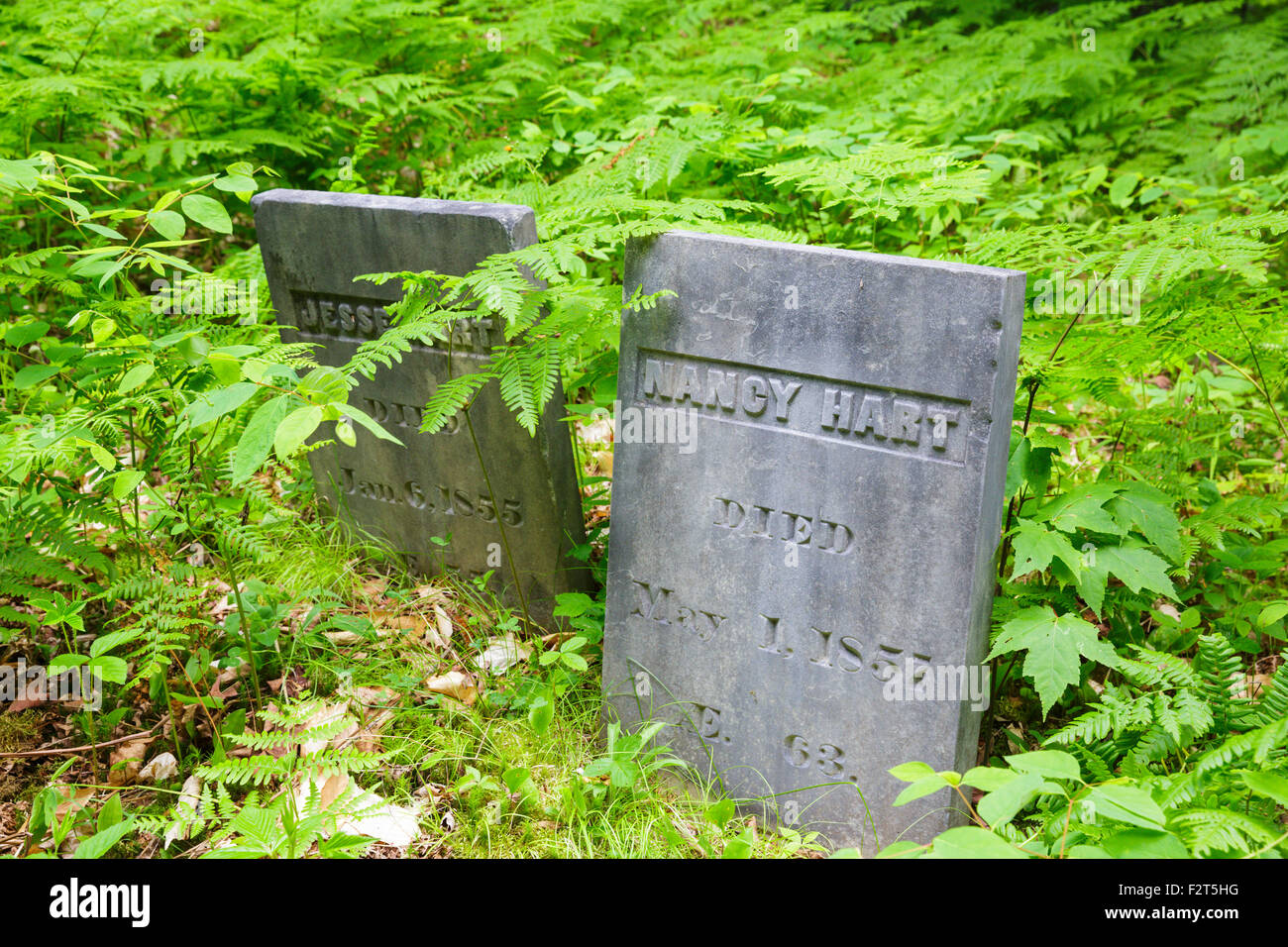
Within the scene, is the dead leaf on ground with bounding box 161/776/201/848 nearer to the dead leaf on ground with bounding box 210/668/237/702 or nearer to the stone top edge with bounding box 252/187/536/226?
the dead leaf on ground with bounding box 210/668/237/702

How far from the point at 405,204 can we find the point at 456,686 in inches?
62.0

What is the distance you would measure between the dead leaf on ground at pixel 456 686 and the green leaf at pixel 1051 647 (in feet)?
5.10

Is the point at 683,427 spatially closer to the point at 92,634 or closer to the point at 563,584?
the point at 563,584

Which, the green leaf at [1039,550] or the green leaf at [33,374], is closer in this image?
the green leaf at [1039,550]

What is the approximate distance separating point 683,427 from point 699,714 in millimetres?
867

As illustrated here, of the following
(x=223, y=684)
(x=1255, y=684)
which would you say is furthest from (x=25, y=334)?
(x=1255, y=684)

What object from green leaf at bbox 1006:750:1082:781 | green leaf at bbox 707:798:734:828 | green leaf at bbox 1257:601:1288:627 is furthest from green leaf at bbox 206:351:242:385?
green leaf at bbox 1257:601:1288:627

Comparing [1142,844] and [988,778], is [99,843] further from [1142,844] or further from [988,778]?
[1142,844]

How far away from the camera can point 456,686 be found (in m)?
2.87

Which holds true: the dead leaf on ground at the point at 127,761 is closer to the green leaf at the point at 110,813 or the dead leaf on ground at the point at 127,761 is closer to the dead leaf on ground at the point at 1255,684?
the green leaf at the point at 110,813

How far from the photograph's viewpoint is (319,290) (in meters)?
3.26

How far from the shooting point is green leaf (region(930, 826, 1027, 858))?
1.37 metres

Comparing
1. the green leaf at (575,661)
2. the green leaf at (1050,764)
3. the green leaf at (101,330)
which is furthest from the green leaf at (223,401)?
the green leaf at (1050,764)

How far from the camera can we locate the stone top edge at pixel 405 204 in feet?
8.92
